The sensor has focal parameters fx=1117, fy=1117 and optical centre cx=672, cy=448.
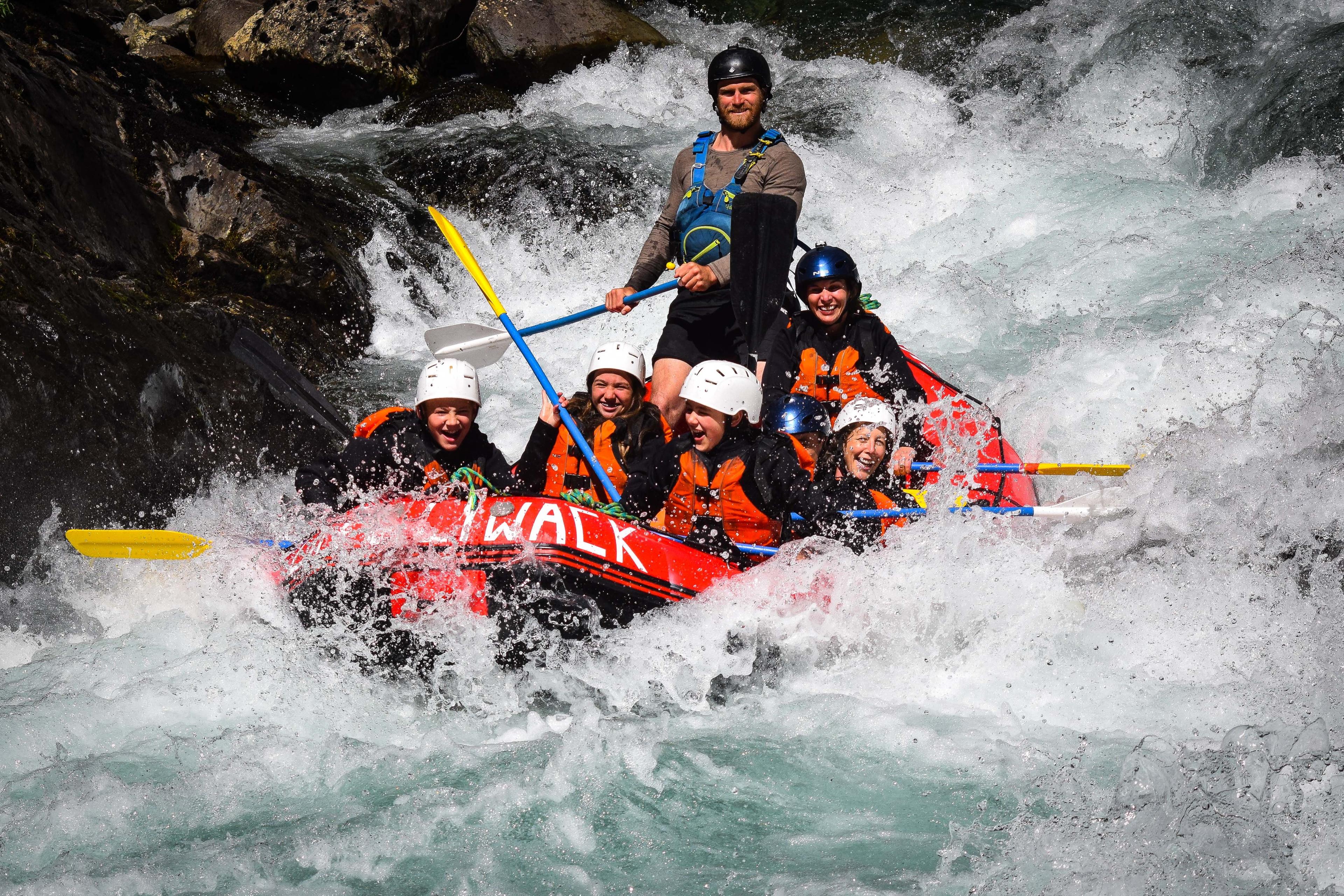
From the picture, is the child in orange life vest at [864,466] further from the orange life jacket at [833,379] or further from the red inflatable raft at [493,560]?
the red inflatable raft at [493,560]

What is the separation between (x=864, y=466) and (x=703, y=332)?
38.9 inches

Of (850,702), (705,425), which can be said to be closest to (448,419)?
(705,425)

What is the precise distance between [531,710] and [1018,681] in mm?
1923

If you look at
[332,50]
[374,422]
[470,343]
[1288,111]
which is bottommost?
[374,422]

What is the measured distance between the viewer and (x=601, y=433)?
4.98m

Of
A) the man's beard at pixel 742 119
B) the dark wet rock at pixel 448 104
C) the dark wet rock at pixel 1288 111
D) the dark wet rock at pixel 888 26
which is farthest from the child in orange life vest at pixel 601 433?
the dark wet rock at pixel 888 26

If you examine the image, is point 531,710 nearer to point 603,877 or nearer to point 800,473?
point 603,877

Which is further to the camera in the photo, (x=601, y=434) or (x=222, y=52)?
(x=222, y=52)

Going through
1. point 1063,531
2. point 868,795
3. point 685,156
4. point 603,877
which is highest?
point 685,156

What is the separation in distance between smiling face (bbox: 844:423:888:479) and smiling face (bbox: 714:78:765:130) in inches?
57.3

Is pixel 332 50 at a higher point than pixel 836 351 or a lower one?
higher

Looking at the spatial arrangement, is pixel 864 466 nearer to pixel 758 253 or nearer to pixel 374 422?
pixel 758 253

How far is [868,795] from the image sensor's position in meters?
3.85

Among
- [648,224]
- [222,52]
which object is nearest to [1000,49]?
[648,224]
